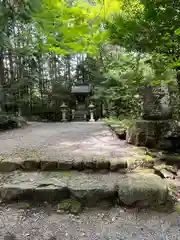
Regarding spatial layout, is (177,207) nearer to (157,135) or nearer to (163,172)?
(163,172)

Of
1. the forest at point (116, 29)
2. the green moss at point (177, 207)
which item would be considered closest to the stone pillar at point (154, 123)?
the forest at point (116, 29)

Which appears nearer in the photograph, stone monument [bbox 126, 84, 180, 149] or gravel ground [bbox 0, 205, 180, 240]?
gravel ground [bbox 0, 205, 180, 240]

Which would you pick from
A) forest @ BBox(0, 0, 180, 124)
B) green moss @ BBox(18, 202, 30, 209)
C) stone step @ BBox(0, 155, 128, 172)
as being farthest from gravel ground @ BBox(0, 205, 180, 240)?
forest @ BBox(0, 0, 180, 124)

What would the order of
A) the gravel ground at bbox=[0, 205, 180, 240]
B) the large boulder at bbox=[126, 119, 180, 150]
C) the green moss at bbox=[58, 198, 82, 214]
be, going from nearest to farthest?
the gravel ground at bbox=[0, 205, 180, 240] → the green moss at bbox=[58, 198, 82, 214] → the large boulder at bbox=[126, 119, 180, 150]

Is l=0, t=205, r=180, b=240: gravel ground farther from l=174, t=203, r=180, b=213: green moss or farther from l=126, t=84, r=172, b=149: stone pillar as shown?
l=126, t=84, r=172, b=149: stone pillar

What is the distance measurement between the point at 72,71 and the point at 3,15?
1244 cm

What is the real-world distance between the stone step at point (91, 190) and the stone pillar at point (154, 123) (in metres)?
1.62

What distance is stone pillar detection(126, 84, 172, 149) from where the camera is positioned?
3980 mm

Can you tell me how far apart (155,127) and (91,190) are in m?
2.29

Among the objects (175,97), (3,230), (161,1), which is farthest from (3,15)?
(175,97)

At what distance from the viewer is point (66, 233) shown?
5.87ft

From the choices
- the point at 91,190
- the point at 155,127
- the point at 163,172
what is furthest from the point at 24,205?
the point at 155,127

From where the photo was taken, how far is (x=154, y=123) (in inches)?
158

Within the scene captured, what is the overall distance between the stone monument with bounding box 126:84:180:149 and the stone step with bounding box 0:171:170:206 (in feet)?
5.30
